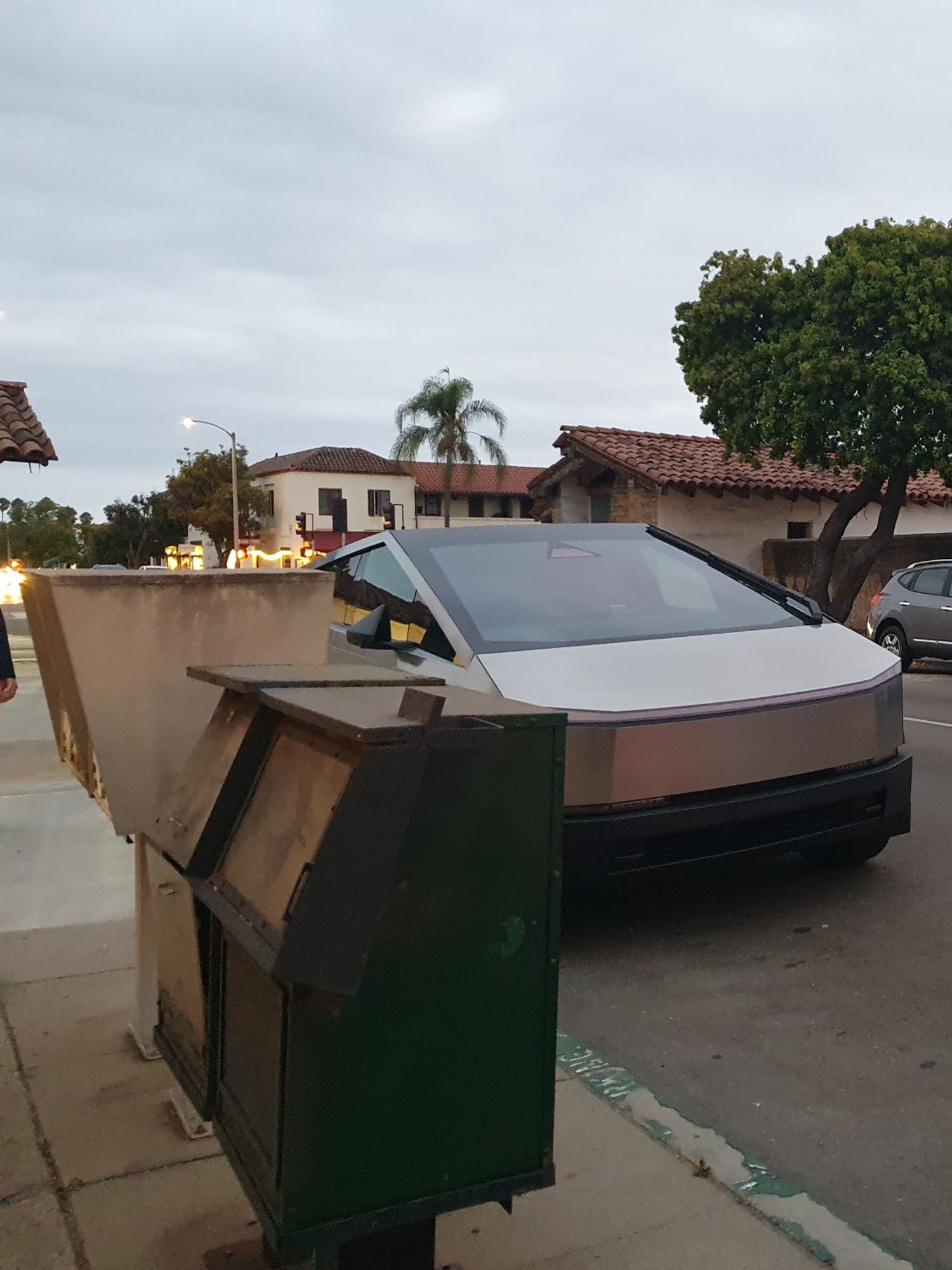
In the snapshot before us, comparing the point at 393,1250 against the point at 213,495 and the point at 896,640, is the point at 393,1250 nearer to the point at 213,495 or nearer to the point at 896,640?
the point at 896,640

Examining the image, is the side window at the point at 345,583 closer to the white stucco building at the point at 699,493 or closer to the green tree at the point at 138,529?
the white stucco building at the point at 699,493

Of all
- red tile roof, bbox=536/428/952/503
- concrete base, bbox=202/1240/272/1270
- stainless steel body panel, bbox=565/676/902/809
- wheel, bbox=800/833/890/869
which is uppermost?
red tile roof, bbox=536/428/952/503

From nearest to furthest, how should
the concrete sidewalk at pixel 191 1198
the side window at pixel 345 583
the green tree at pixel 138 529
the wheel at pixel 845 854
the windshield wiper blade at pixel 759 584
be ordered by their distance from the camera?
the concrete sidewalk at pixel 191 1198, the wheel at pixel 845 854, the windshield wiper blade at pixel 759 584, the side window at pixel 345 583, the green tree at pixel 138 529

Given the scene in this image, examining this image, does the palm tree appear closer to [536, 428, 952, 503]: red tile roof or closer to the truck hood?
[536, 428, 952, 503]: red tile roof

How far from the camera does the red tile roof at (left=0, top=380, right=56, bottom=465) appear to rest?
1157cm

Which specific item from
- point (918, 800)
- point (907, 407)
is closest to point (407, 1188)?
point (918, 800)

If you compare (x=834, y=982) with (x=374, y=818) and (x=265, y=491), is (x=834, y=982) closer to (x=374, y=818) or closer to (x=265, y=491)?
(x=374, y=818)

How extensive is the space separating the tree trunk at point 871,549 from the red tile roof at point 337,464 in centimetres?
4199

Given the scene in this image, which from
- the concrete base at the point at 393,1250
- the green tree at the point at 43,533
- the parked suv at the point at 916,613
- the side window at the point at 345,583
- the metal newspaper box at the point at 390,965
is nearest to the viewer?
the metal newspaper box at the point at 390,965

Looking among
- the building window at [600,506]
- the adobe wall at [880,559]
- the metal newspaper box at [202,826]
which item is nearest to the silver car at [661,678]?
the metal newspaper box at [202,826]

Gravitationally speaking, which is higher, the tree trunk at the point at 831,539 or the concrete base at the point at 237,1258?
the tree trunk at the point at 831,539

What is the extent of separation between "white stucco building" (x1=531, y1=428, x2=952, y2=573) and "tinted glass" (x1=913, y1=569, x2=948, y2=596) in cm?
1183

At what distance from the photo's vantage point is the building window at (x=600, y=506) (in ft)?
103

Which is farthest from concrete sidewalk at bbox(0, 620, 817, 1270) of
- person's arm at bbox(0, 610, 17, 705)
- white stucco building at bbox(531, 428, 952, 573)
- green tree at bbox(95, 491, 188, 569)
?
green tree at bbox(95, 491, 188, 569)
